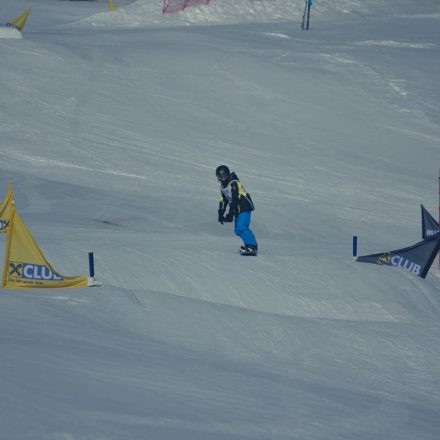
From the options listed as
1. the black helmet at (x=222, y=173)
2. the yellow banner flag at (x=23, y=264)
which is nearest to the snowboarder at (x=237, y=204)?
the black helmet at (x=222, y=173)

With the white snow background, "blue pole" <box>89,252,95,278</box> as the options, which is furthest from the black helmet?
"blue pole" <box>89,252,95,278</box>

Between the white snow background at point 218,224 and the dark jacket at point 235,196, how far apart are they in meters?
0.66

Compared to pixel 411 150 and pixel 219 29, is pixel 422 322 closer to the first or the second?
pixel 411 150

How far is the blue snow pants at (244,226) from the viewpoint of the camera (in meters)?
11.8

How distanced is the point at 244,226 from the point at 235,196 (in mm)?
437

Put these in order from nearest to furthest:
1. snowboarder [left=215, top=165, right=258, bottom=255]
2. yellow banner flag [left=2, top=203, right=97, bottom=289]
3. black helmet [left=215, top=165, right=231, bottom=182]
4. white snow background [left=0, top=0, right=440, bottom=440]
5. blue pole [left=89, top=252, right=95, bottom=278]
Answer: white snow background [left=0, top=0, right=440, bottom=440] < yellow banner flag [left=2, top=203, right=97, bottom=289] < blue pole [left=89, top=252, right=95, bottom=278] < black helmet [left=215, top=165, right=231, bottom=182] < snowboarder [left=215, top=165, right=258, bottom=255]

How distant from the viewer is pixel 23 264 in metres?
9.58

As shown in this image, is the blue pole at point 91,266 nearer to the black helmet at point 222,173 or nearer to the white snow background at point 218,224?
the white snow background at point 218,224

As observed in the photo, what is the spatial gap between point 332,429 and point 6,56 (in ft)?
54.6

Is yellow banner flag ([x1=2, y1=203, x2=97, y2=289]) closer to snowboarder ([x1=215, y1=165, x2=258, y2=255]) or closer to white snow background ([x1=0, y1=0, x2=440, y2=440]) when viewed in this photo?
white snow background ([x1=0, y1=0, x2=440, y2=440])

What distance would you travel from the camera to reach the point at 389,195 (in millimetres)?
16922

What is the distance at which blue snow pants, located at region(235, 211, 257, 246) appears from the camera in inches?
465

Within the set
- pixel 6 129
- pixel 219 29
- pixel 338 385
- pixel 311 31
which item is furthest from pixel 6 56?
pixel 338 385

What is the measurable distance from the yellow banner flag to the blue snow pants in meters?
2.86
